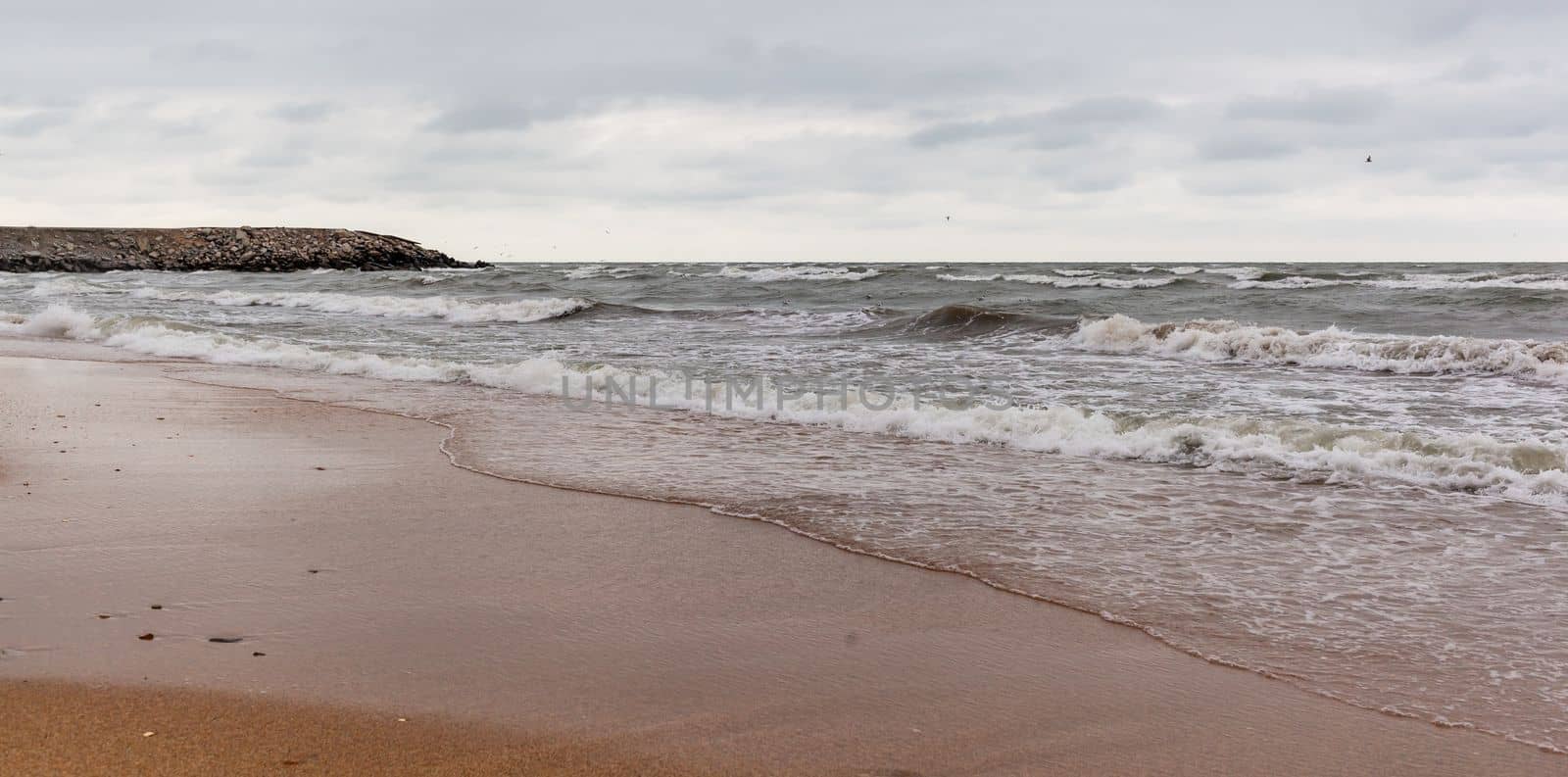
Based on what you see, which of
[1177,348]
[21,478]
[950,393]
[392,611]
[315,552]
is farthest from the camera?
[1177,348]

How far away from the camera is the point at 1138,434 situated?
7.48 meters

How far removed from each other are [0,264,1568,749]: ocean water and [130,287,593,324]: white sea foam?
15.3 ft

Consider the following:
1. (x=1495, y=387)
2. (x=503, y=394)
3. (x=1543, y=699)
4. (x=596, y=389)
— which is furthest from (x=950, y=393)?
(x=1543, y=699)

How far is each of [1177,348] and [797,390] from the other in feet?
23.2

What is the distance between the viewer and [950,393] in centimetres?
1028

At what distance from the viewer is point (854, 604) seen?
4.02 meters

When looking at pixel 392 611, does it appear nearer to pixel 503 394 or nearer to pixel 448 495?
pixel 448 495

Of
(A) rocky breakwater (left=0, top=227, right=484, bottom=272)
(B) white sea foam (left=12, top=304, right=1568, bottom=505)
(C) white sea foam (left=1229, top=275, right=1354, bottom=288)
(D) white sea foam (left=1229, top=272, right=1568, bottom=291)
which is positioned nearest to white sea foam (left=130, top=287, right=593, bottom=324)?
(B) white sea foam (left=12, top=304, right=1568, bottom=505)

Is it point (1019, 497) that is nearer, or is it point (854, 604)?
point (854, 604)

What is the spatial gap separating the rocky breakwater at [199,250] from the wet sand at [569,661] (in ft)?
173

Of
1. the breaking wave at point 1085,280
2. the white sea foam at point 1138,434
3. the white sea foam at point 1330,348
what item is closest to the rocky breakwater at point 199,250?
the breaking wave at point 1085,280

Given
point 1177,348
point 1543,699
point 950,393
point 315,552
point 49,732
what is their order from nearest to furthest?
point 49,732 < point 1543,699 < point 315,552 < point 950,393 < point 1177,348

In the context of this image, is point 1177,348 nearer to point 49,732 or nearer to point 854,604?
point 854,604

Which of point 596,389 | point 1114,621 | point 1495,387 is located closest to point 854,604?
point 1114,621
